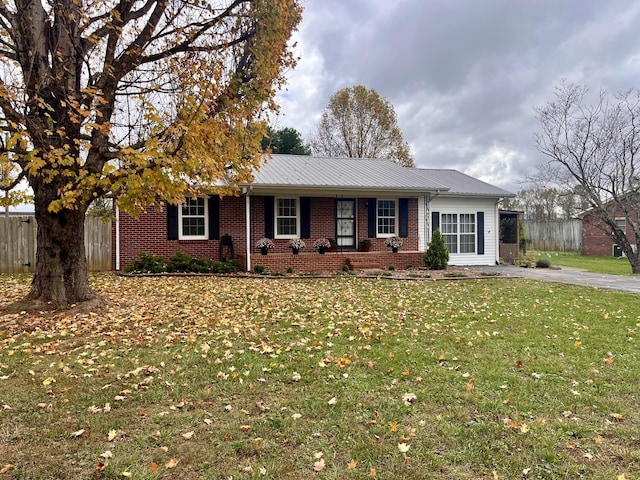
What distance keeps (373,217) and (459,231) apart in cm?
432

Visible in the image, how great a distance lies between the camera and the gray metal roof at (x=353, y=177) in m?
14.0

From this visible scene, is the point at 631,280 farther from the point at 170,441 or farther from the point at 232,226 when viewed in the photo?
the point at 170,441

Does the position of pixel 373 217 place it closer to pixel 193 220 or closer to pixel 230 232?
pixel 230 232

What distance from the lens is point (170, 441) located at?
288 cm

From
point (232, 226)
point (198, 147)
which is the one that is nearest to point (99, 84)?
point (198, 147)

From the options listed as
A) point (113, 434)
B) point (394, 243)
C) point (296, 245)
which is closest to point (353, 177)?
point (394, 243)

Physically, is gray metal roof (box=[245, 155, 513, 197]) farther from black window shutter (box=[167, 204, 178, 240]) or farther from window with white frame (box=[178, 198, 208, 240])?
black window shutter (box=[167, 204, 178, 240])

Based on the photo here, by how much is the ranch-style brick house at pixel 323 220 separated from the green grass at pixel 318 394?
671 cm

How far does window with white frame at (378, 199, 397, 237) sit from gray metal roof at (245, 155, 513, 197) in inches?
36.9

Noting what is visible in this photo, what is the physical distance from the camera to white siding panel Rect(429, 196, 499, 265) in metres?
17.3

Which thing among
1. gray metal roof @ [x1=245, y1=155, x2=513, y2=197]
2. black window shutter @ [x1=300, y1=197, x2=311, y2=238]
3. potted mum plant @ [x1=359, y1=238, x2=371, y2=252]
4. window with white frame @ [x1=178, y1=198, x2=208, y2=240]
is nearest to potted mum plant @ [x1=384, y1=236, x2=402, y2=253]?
potted mum plant @ [x1=359, y1=238, x2=371, y2=252]

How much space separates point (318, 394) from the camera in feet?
12.0

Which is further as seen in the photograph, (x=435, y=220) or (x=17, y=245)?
(x=435, y=220)

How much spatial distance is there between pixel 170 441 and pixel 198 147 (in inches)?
170
